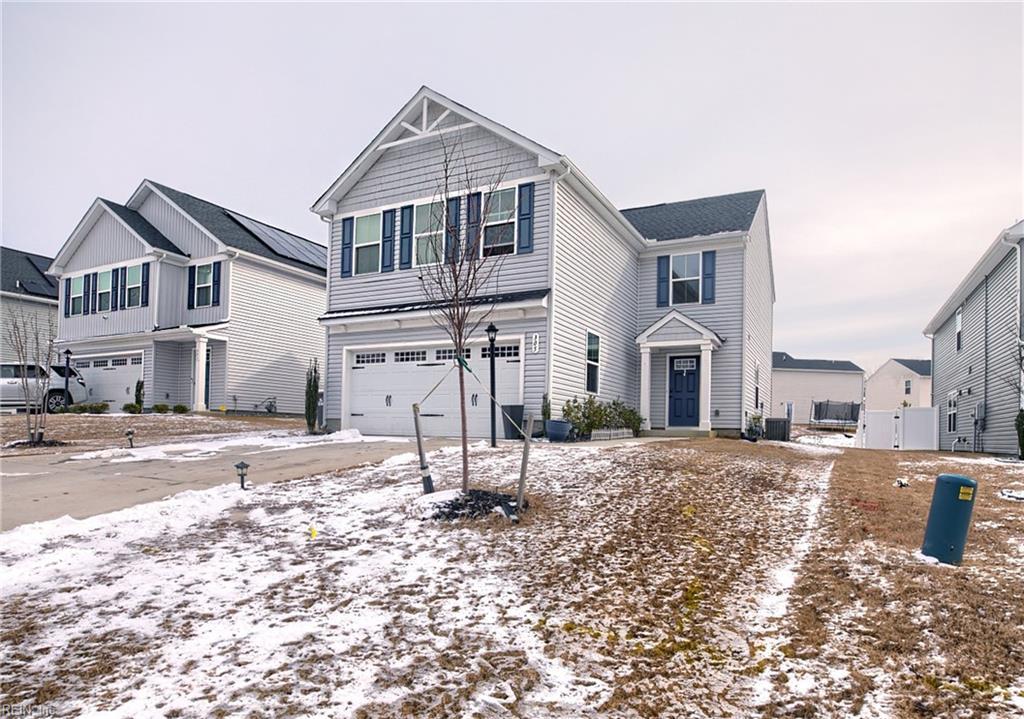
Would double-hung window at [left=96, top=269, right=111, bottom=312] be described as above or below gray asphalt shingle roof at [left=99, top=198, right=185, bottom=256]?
below

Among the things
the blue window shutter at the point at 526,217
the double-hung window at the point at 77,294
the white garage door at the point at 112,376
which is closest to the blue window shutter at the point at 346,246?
the blue window shutter at the point at 526,217

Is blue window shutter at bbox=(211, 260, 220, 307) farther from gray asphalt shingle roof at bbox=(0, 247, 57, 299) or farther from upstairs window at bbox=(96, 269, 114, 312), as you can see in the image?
gray asphalt shingle roof at bbox=(0, 247, 57, 299)

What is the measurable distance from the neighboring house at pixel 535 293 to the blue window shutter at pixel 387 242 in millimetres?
34

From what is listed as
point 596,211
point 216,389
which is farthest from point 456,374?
point 216,389

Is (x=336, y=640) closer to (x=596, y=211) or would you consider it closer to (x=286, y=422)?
(x=596, y=211)

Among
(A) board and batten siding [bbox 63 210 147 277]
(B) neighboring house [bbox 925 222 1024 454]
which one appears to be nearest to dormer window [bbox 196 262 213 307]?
(A) board and batten siding [bbox 63 210 147 277]

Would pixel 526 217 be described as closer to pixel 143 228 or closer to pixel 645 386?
pixel 645 386

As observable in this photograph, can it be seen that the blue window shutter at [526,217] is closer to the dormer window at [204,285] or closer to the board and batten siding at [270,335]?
the board and batten siding at [270,335]

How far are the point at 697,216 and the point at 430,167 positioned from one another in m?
9.10

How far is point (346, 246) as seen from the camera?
17.2 meters

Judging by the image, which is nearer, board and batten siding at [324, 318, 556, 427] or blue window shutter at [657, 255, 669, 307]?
board and batten siding at [324, 318, 556, 427]

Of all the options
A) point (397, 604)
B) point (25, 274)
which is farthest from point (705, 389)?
point (25, 274)

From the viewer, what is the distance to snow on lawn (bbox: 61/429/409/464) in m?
11.8

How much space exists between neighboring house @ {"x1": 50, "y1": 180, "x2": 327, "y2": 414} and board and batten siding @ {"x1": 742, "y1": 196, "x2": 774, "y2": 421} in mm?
17680
